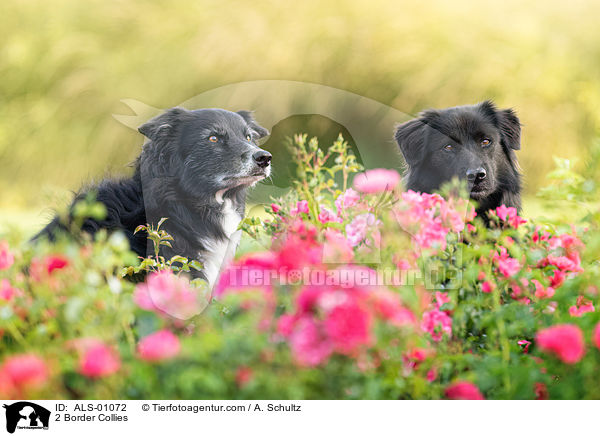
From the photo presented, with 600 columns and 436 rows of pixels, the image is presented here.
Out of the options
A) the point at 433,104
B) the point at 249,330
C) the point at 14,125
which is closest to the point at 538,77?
the point at 433,104

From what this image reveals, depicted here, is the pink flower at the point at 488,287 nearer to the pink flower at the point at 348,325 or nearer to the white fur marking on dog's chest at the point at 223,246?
the pink flower at the point at 348,325

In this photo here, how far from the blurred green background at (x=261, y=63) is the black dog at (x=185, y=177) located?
19 centimetres

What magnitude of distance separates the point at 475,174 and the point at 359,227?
0.92 m

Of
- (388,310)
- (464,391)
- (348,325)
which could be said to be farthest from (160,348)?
(464,391)

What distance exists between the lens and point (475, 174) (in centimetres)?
259

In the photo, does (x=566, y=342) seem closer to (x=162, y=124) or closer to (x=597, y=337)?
(x=597, y=337)

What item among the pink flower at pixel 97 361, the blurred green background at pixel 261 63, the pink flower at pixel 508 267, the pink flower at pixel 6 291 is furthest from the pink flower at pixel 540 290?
the pink flower at pixel 6 291

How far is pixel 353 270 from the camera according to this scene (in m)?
1.53

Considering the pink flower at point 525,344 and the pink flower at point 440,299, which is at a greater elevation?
the pink flower at point 440,299

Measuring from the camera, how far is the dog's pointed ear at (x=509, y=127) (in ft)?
9.23

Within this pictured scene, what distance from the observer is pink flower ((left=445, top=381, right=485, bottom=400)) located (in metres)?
1.47

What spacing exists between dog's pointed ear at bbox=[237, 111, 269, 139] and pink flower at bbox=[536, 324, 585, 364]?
5.78ft
